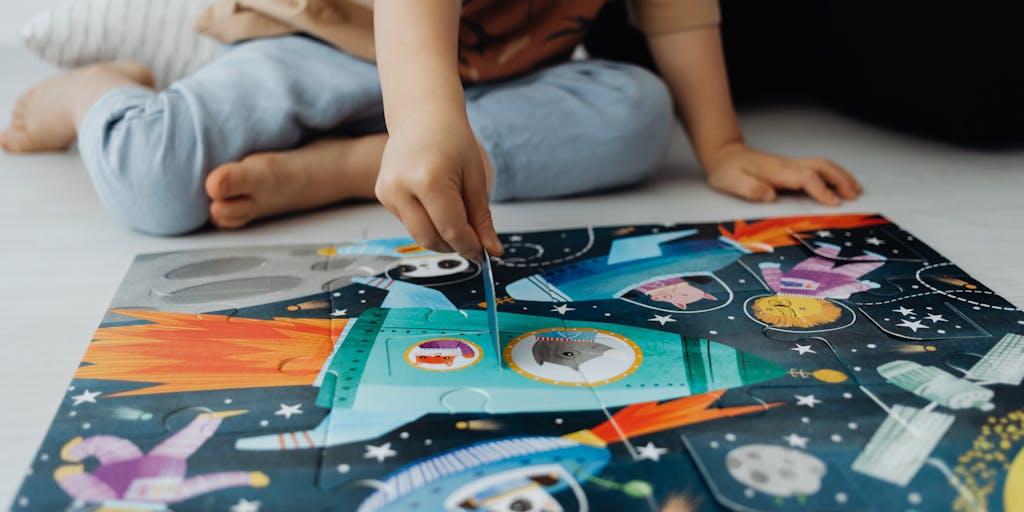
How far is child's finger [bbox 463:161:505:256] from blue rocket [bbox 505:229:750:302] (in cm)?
14

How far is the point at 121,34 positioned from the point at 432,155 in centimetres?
87

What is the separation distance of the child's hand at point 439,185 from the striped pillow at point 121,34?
772mm

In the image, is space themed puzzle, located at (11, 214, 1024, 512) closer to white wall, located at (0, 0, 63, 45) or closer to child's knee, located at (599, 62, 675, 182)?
child's knee, located at (599, 62, 675, 182)

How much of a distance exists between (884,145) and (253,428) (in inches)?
40.3

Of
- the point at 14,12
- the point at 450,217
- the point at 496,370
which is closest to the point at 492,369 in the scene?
the point at 496,370

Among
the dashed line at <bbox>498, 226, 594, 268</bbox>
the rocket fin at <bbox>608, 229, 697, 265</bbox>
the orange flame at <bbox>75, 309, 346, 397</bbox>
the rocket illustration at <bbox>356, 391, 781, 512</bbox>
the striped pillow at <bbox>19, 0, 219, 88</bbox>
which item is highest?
the striped pillow at <bbox>19, 0, 219, 88</bbox>

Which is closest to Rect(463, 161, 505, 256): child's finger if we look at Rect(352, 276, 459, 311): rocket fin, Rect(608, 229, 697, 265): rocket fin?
Rect(352, 276, 459, 311): rocket fin

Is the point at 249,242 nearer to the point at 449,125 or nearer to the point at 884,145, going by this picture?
the point at 449,125

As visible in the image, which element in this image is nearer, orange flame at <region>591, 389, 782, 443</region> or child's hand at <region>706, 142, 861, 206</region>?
orange flame at <region>591, 389, 782, 443</region>

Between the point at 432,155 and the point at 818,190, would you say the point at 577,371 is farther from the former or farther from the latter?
the point at 818,190

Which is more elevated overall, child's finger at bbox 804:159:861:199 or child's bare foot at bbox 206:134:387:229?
child's bare foot at bbox 206:134:387:229

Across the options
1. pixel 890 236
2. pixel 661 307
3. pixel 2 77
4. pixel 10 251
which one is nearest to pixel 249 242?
pixel 10 251

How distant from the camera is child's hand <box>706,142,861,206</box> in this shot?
109cm

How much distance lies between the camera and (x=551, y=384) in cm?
66
